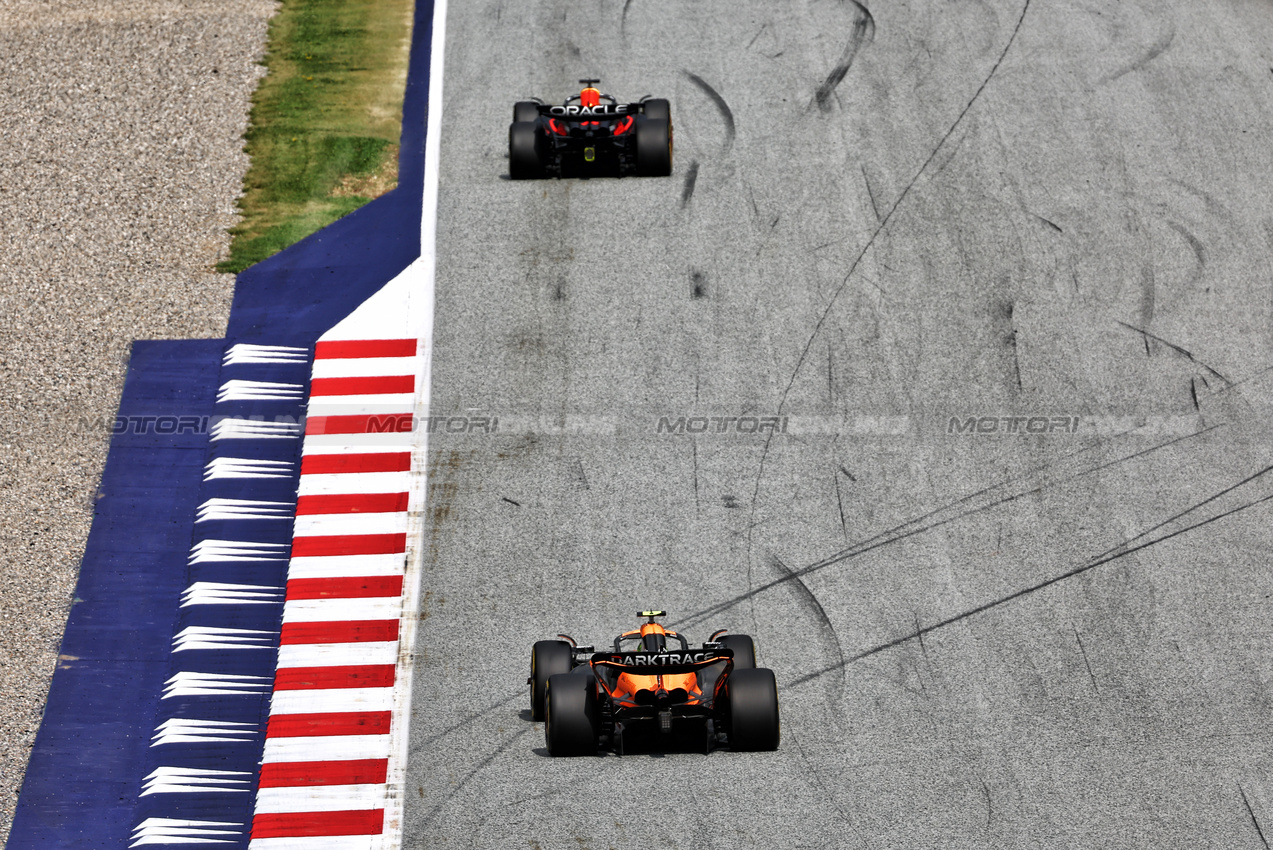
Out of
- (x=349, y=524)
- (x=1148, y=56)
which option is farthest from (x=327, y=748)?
(x=1148, y=56)

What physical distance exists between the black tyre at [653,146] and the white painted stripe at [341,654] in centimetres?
887

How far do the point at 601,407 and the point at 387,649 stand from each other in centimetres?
448

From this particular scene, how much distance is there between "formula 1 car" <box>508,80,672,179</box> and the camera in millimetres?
21547

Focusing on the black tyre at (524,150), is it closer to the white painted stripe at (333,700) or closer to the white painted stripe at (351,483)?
the white painted stripe at (351,483)

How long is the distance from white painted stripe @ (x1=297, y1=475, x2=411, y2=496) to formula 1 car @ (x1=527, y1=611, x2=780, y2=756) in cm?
457

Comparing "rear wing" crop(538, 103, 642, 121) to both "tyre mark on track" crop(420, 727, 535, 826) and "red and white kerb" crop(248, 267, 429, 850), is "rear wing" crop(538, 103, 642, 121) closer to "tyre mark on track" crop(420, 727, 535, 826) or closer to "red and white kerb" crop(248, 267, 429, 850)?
"red and white kerb" crop(248, 267, 429, 850)

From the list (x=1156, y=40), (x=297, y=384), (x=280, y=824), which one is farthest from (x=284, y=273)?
(x=1156, y=40)

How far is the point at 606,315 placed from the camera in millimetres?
20281

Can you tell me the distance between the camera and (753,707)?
1428 centimetres

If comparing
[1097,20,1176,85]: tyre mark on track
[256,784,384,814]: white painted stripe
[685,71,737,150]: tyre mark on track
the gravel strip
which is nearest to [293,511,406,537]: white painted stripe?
the gravel strip

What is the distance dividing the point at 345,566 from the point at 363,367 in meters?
3.46

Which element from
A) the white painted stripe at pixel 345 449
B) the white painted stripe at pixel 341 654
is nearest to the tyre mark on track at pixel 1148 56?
the white painted stripe at pixel 345 449

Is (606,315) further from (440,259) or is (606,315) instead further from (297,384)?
(297,384)

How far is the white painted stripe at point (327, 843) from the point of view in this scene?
48.6 ft
